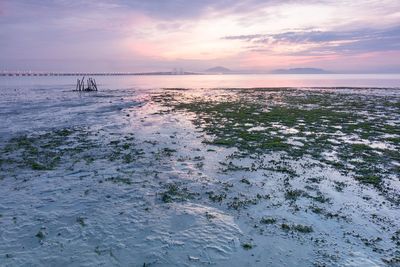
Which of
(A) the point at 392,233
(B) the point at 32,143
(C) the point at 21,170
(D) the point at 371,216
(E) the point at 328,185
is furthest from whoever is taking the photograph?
(B) the point at 32,143

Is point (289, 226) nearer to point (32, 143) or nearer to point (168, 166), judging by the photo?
point (168, 166)

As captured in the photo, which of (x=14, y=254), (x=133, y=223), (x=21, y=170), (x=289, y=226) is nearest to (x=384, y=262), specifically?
(x=289, y=226)

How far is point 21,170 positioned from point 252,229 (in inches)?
499

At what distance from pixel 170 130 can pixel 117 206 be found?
15623 millimetres

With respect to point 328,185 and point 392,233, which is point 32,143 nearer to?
point 328,185

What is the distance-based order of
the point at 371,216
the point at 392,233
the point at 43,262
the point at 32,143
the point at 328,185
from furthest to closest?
the point at 32,143, the point at 328,185, the point at 371,216, the point at 392,233, the point at 43,262

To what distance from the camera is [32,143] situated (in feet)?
74.9

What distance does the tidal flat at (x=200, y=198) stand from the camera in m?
9.71

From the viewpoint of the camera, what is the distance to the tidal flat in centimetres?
971

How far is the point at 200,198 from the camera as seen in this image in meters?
13.6

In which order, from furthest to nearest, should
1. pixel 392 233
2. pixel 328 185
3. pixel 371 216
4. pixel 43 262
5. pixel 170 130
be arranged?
pixel 170 130, pixel 328 185, pixel 371 216, pixel 392 233, pixel 43 262

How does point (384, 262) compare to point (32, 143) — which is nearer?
point (384, 262)

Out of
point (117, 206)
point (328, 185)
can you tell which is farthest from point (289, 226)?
point (117, 206)

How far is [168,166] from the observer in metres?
17.9
